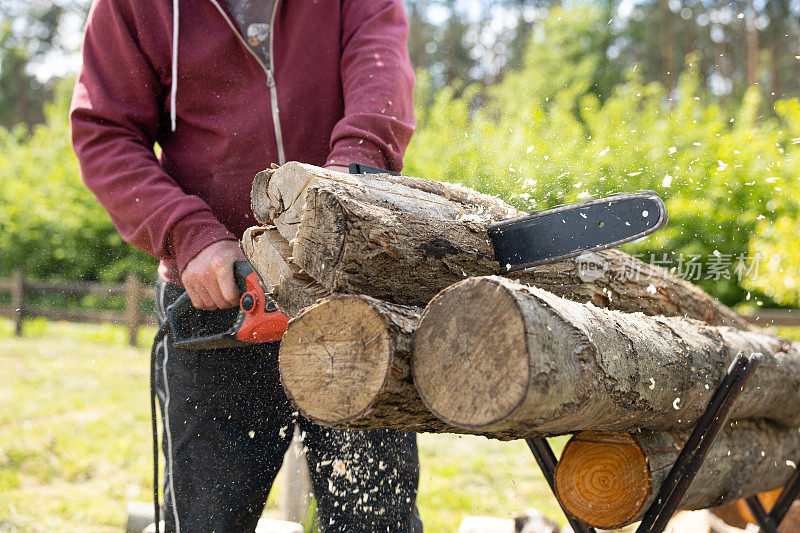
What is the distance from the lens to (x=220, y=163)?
75.8 inches

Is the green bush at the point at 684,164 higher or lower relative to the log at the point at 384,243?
lower

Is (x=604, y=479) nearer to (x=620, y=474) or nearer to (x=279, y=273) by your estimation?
(x=620, y=474)

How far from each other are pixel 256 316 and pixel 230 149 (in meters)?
0.60

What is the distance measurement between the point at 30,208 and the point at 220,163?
1274cm

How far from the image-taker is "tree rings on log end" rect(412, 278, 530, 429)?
1.05m

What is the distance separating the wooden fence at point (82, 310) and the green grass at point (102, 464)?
225 cm

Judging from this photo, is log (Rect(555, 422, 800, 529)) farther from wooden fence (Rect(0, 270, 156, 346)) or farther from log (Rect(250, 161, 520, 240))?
wooden fence (Rect(0, 270, 156, 346))

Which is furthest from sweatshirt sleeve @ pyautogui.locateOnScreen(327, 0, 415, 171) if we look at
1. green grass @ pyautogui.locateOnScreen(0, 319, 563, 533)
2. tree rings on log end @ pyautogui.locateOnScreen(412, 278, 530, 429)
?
green grass @ pyautogui.locateOnScreen(0, 319, 563, 533)

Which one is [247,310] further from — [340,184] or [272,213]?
[340,184]

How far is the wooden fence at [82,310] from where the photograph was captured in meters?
9.68

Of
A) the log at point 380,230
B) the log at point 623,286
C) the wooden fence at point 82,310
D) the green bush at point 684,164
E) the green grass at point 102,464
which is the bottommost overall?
the wooden fence at point 82,310

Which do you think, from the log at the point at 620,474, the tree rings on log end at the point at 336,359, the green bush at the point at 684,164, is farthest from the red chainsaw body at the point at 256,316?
the green bush at the point at 684,164

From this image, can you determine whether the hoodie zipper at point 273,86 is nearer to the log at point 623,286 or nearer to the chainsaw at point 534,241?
the chainsaw at point 534,241

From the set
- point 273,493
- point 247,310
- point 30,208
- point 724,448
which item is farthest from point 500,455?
point 30,208
